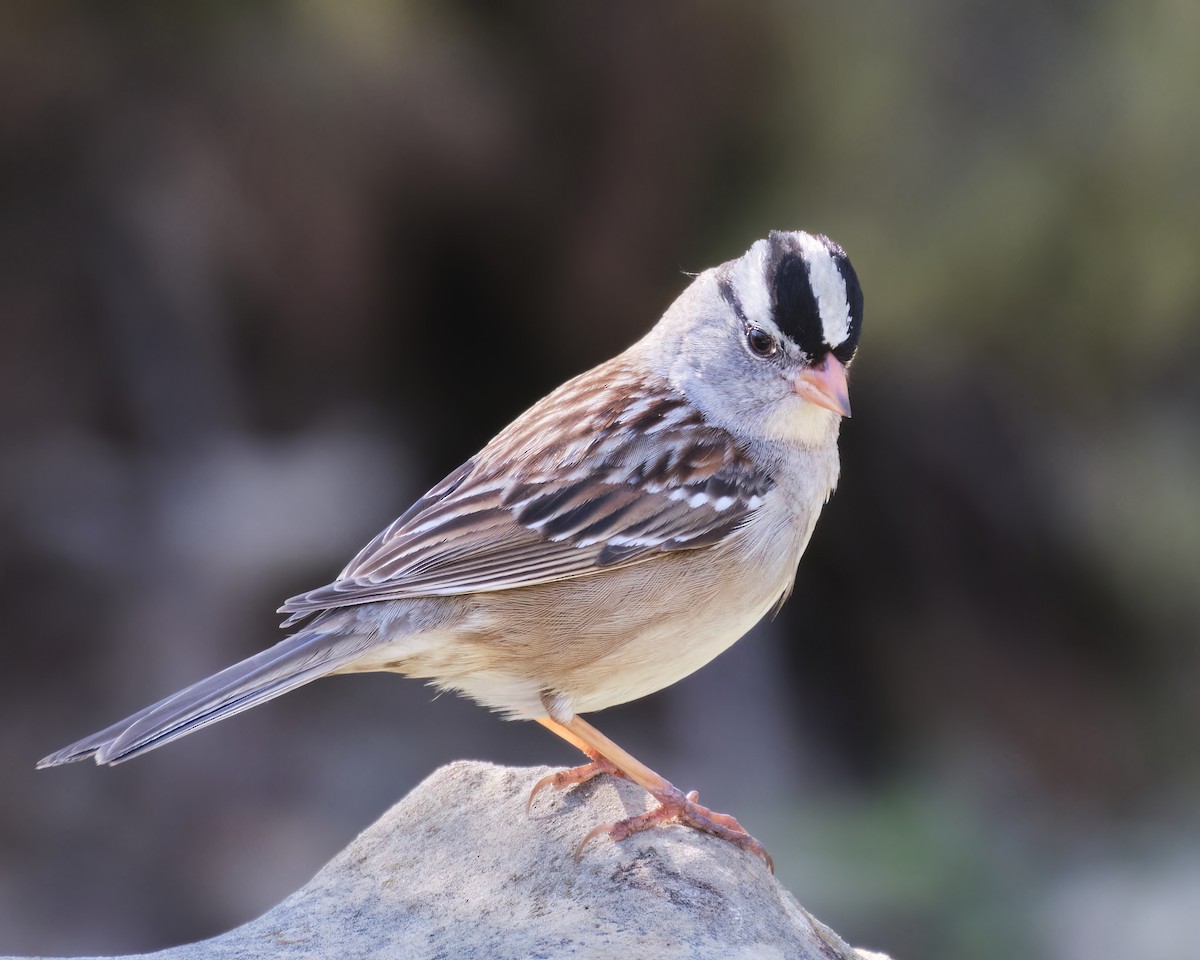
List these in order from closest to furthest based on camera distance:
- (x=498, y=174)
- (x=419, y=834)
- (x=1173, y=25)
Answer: (x=419, y=834)
(x=1173, y=25)
(x=498, y=174)

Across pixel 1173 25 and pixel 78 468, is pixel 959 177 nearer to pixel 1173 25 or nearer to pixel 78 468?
pixel 1173 25

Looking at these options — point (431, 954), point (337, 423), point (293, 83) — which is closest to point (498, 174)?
point (293, 83)

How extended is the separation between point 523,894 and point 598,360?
16.9 feet

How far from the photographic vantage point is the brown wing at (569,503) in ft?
13.5

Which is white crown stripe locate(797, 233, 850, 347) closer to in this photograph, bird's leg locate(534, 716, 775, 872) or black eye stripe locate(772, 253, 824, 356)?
black eye stripe locate(772, 253, 824, 356)

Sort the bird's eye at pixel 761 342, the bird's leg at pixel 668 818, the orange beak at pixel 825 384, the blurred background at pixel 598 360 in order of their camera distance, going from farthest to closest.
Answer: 1. the blurred background at pixel 598 360
2. the bird's eye at pixel 761 342
3. the orange beak at pixel 825 384
4. the bird's leg at pixel 668 818

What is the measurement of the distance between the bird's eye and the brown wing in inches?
11.0

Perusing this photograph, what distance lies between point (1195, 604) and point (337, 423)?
5042 mm

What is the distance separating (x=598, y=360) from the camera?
859 centimetres

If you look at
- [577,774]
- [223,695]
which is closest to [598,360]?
[577,774]

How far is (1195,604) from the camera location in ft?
25.2

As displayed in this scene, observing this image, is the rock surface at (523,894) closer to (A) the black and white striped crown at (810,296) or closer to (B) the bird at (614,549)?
(B) the bird at (614,549)

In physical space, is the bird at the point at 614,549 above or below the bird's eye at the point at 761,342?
below

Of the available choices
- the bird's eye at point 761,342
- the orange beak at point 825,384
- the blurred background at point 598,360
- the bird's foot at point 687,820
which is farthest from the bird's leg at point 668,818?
the blurred background at point 598,360
